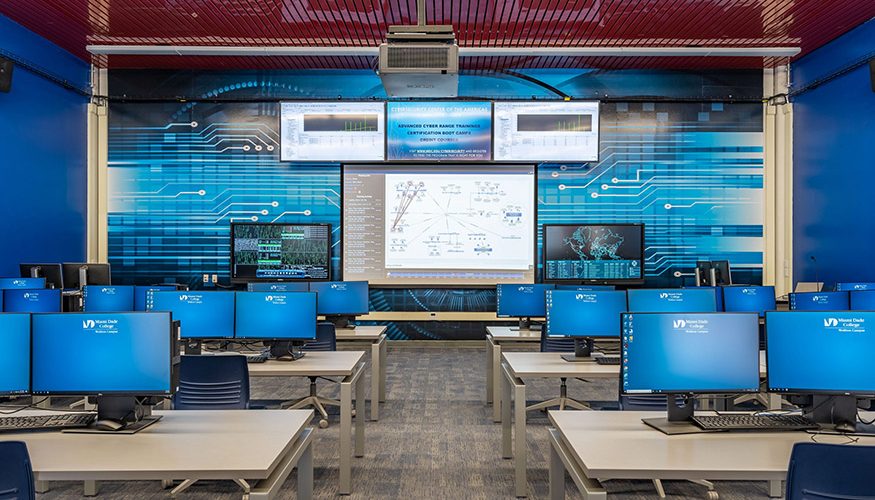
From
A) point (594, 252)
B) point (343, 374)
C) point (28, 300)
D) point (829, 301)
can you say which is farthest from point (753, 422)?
point (594, 252)

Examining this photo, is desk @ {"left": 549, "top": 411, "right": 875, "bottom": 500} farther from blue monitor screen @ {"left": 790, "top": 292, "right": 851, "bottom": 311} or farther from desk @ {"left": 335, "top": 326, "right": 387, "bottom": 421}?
blue monitor screen @ {"left": 790, "top": 292, "right": 851, "bottom": 311}

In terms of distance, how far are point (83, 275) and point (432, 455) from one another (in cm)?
551

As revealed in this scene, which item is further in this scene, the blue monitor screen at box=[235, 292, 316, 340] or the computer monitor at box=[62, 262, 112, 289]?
the computer monitor at box=[62, 262, 112, 289]

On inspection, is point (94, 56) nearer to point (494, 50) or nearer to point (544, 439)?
point (494, 50)

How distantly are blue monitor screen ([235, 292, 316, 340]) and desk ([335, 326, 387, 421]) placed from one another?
1.07m

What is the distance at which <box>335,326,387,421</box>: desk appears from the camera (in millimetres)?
5332

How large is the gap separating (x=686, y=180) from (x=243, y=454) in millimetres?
9037

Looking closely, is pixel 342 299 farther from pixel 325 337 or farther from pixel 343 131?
pixel 343 131

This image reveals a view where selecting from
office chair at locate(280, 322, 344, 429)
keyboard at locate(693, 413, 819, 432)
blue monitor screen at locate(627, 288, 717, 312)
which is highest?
blue monitor screen at locate(627, 288, 717, 312)

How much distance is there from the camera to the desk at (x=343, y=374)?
12.0 ft

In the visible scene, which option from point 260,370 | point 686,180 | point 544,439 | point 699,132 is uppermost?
point 699,132

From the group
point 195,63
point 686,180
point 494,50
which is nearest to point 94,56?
point 195,63

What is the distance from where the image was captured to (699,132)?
31.3 feet

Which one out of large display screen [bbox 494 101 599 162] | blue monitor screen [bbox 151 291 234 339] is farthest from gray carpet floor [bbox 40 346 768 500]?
large display screen [bbox 494 101 599 162]
